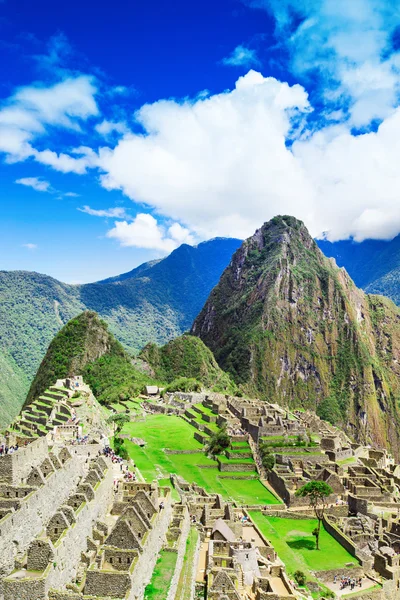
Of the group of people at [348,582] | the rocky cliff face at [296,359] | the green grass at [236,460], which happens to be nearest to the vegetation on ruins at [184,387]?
the green grass at [236,460]

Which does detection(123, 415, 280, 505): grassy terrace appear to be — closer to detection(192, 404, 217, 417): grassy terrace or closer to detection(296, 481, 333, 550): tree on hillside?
detection(296, 481, 333, 550): tree on hillside

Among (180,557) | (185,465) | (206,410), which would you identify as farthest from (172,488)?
(206,410)

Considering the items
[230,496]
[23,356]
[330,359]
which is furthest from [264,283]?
[230,496]

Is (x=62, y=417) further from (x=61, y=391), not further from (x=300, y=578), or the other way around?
(x=300, y=578)

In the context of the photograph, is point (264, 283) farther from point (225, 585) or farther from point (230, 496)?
point (225, 585)

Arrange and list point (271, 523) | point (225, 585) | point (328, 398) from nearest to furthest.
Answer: point (225, 585), point (271, 523), point (328, 398)

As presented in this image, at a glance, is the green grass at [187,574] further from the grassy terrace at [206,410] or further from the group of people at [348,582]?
the grassy terrace at [206,410]
